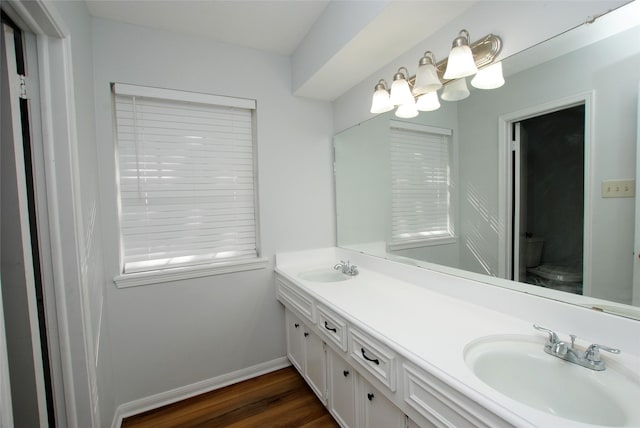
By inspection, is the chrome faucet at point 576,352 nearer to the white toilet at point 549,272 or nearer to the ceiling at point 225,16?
the white toilet at point 549,272

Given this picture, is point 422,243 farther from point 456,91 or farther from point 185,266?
point 185,266

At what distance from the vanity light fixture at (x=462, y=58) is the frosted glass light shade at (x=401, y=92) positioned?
0.33m

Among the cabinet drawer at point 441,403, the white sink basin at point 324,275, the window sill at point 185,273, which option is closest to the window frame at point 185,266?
the window sill at point 185,273

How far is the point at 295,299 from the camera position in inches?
70.5

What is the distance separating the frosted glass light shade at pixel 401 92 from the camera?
59.2 inches

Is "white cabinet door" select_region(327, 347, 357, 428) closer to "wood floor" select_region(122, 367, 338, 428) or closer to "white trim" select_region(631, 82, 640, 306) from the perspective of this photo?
"wood floor" select_region(122, 367, 338, 428)

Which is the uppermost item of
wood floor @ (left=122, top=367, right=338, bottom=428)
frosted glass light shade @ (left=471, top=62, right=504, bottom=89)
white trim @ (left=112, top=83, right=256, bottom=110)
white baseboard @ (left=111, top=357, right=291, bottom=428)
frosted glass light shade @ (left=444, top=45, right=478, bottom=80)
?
white trim @ (left=112, top=83, right=256, bottom=110)

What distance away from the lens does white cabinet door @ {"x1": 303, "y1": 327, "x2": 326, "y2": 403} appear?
1644mm

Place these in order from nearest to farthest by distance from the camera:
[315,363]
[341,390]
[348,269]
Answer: [341,390]
[315,363]
[348,269]

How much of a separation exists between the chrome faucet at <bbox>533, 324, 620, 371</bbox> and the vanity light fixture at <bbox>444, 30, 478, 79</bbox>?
1.05 m

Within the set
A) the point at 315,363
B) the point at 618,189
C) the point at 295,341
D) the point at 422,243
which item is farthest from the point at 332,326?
the point at 618,189

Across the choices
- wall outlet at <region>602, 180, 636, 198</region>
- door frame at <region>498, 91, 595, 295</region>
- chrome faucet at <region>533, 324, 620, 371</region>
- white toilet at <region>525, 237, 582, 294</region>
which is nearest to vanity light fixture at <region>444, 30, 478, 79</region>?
door frame at <region>498, 91, 595, 295</region>

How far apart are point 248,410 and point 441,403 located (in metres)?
1.43

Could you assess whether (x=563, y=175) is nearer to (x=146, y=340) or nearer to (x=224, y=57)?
(x=224, y=57)
